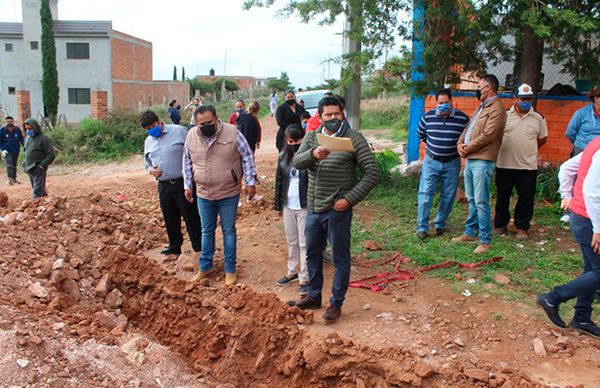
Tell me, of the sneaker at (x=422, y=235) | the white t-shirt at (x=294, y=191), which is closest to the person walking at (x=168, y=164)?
the white t-shirt at (x=294, y=191)

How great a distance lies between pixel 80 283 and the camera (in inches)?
208

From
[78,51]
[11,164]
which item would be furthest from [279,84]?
[11,164]

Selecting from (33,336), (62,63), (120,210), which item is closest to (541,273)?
(33,336)

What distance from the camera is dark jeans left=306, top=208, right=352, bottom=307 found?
4242 millimetres

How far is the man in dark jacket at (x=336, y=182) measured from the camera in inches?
163

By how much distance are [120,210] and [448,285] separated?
524 centimetres

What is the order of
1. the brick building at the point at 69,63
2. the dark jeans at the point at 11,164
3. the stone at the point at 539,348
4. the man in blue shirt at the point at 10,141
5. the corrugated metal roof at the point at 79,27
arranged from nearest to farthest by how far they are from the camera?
the stone at the point at 539,348 → the man in blue shirt at the point at 10,141 → the dark jeans at the point at 11,164 → the corrugated metal roof at the point at 79,27 → the brick building at the point at 69,63

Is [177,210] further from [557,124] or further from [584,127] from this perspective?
[557,124]

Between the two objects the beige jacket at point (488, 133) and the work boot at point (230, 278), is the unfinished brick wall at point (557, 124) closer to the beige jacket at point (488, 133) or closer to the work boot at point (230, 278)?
the beige jacket at point (488, 133)

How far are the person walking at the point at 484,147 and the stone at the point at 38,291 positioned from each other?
4.34m

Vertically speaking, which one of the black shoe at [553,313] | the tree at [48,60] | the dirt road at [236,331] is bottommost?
the dirt road at [236,331]

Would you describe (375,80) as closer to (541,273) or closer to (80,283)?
(541,273)

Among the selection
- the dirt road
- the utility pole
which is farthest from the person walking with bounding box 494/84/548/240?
the utility pole

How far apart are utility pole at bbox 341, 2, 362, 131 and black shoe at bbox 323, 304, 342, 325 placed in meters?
4.03
